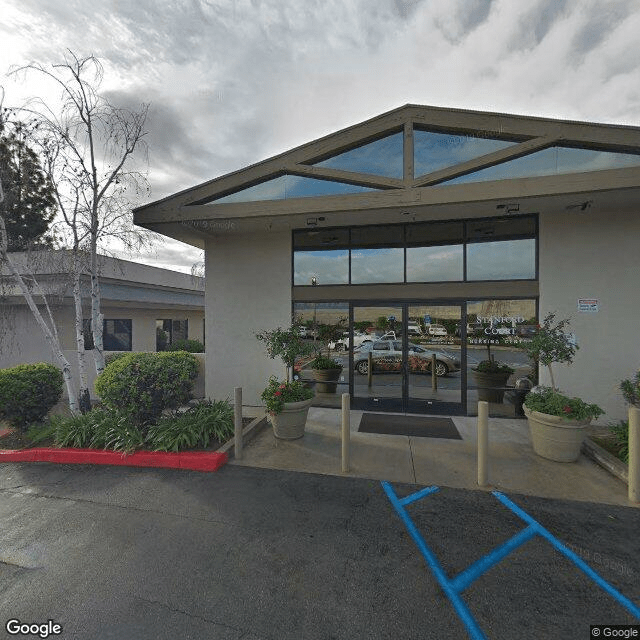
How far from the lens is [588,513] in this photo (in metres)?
3.71

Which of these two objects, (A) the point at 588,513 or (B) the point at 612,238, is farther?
(B) the point at 612,238

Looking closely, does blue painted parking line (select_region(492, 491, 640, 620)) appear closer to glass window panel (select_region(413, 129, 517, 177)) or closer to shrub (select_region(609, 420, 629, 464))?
shrub (select_region(609, 420, 629, 464))

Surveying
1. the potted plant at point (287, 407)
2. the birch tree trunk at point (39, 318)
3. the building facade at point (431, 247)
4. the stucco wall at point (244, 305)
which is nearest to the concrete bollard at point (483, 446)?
the potted plant at point (287, 407)

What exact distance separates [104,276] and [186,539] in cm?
1125

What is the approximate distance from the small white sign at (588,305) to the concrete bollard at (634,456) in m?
3.76

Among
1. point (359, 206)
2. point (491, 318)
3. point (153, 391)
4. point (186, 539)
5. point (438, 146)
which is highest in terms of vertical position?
point (438, 146)

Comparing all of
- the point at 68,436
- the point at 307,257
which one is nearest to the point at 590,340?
the point at 307,257

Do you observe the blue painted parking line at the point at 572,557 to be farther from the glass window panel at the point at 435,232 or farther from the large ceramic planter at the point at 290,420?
the glass window panel at the point at 435,232

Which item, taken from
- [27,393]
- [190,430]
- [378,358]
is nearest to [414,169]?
[378,358]

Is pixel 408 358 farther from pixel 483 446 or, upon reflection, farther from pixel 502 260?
pixel 483 446

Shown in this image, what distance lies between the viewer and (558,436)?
489 centimetres

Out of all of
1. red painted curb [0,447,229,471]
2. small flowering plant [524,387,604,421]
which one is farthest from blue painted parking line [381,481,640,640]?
red painted curb [0,447,229,471]

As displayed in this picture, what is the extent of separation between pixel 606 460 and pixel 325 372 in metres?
5.71

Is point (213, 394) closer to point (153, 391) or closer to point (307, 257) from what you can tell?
point (153, 391)
